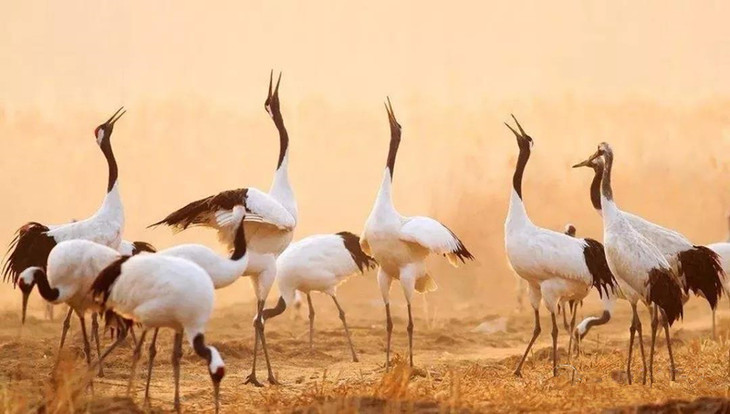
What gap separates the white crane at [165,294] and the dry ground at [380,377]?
522 millimetres

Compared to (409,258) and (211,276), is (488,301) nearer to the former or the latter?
(409,258)

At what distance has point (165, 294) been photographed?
7984mm

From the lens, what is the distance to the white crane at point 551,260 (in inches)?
454

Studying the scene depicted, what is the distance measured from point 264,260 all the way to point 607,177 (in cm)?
343

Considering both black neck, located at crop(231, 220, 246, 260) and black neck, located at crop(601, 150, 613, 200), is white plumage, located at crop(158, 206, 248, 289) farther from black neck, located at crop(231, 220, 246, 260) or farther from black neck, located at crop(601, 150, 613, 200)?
black neck, located at crop(601, 150, 613, 200)

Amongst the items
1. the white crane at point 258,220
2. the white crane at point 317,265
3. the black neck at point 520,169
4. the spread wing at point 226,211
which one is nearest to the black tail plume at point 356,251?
the white crane at point 317,265

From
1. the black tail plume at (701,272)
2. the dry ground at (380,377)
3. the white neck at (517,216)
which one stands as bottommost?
the dry ground at (380,377)

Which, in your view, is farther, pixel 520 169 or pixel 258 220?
pixel 520 169

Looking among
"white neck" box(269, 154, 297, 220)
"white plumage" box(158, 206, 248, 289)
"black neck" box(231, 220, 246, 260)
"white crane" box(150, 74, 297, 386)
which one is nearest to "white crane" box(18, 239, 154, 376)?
"white plumage" box(158, 206, 248, 289)

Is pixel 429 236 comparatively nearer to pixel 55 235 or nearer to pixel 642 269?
pixel 642 269

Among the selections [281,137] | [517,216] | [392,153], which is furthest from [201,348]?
[392,153]

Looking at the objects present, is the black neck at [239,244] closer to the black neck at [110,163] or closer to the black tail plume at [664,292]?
the black neck at [110,163]

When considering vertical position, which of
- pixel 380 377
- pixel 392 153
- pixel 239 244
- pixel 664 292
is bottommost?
pixel 380 377

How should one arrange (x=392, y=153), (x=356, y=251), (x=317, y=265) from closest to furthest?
(x=392, y=153) < (x=317, y=265) < (x=356, y=251)
